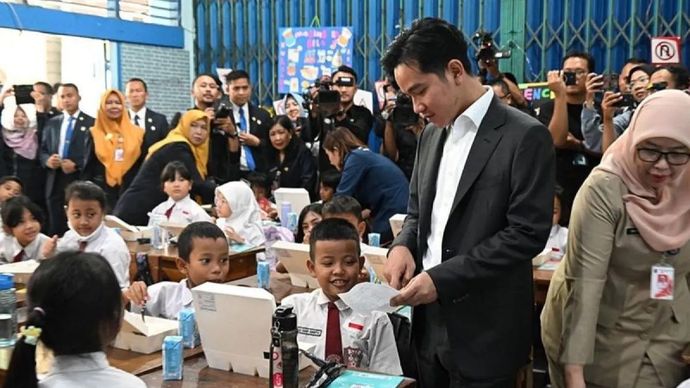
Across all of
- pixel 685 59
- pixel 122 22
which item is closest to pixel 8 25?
pixel 122 22

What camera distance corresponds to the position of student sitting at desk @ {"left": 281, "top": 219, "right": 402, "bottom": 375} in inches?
86.0

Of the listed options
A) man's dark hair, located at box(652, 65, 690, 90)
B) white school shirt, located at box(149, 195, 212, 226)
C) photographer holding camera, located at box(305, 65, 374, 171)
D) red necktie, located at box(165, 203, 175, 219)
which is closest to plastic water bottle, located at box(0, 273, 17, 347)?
white school shirt, located at box(149, 195, 212, 226)

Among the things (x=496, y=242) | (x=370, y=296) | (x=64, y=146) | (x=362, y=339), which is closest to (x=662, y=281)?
(x=496, y=242)

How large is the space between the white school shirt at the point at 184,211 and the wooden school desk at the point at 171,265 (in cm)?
53

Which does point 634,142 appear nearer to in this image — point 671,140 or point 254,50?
point 671,140

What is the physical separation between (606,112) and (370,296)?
239 centimetres

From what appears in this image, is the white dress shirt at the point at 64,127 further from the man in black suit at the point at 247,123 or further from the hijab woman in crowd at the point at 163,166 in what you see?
the man in black suit at the point at 247,123

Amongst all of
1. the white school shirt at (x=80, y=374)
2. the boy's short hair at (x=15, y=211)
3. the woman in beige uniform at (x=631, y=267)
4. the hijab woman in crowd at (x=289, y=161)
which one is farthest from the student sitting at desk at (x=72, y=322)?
the hijab woman in crowd at (x=289, y=161)

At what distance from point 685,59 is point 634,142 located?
521 cm

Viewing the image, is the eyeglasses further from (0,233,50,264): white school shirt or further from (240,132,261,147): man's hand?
(240,132,261,147): man's hand

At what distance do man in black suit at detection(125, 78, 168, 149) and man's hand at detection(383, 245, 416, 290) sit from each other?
4.22 metres

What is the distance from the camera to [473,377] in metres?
1.79

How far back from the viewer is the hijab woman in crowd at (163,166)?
201 inches

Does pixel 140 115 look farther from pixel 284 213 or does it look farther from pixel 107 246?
pixel 107 246
